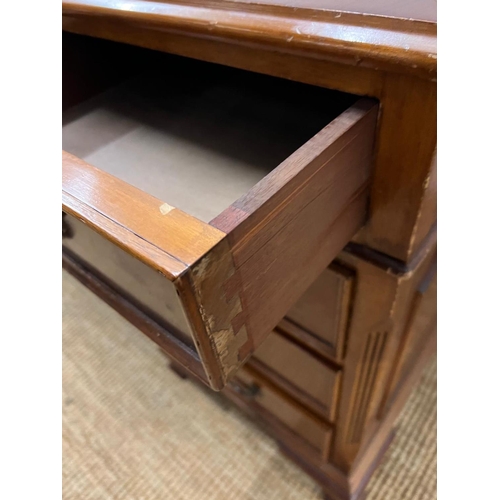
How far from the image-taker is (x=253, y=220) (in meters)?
0.26

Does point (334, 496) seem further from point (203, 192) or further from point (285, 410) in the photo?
point (203, 192)

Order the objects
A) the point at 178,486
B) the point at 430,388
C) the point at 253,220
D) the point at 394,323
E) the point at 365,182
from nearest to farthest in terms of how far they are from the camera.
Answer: the point at 253,220, the point at 365,182, the point at 394,323, the point at 178,486, the point at 430,388

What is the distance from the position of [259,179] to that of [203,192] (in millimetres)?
52

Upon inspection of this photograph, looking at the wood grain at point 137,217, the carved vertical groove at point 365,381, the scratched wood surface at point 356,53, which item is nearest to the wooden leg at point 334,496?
the carved vertical groove at point 365,381

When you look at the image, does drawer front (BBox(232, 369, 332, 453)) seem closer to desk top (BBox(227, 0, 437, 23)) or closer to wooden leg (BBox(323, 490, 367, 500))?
wooden leg (BBox(323, 490, 367, 500))

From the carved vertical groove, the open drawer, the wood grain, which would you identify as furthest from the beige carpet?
the wood grain

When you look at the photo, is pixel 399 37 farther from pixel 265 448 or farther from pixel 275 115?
pixel 265 448

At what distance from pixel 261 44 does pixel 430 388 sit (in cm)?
92

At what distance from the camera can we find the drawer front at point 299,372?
0.63 meters

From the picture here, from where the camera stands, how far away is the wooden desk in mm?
270

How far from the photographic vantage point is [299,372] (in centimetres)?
68

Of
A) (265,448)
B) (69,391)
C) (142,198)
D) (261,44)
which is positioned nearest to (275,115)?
(261,44)

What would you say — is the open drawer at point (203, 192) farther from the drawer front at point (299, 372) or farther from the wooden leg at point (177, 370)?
the wooden leg at point (177, 370)

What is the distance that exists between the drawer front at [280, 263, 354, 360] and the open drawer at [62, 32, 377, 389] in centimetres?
10
